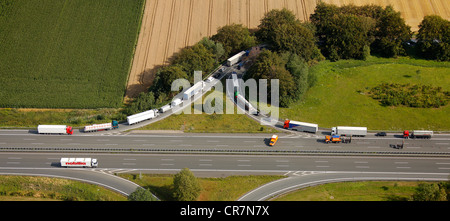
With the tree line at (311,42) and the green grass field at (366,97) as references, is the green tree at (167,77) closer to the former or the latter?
the tree line at (311,42)

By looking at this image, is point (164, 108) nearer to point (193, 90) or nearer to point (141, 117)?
point (141, 117)

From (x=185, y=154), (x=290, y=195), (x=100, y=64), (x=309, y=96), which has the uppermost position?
(x=100, y=64)

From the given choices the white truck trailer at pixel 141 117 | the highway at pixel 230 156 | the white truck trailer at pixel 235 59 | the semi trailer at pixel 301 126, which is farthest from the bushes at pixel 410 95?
the white truck trailer at pixel 141 117

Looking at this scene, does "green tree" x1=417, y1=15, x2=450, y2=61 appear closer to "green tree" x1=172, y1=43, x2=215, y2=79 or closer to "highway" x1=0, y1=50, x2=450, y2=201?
"highway" x1=0, y1=50, x2=450, y2=201

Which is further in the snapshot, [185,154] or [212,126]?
[212,126]

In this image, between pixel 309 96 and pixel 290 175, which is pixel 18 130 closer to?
pixel 290 175

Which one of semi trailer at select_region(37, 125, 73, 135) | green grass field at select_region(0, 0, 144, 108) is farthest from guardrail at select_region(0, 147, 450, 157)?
green grass field at select_region(0, 0, 144, 108)

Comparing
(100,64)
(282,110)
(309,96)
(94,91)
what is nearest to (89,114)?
(94,91)
